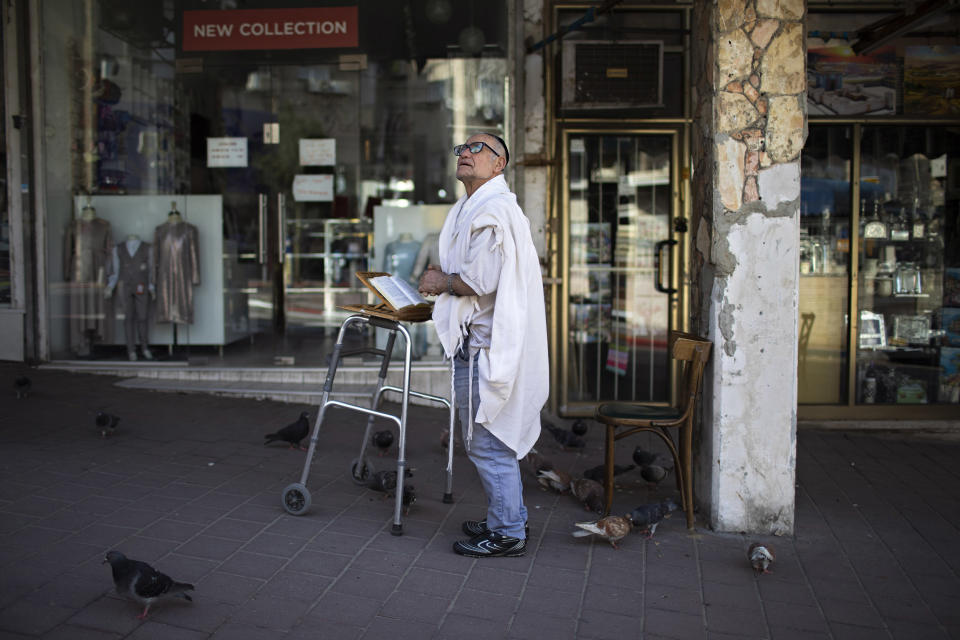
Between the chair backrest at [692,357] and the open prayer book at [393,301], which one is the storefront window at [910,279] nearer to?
the chair backrest at [692,357]

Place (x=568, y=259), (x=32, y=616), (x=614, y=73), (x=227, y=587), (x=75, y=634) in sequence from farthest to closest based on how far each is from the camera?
(x=568, y=259)
(x=614, y=73)
(x=227, y=587)
(x=32, y=616)
(x=75, y=634)

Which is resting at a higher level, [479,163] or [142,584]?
[479,163]

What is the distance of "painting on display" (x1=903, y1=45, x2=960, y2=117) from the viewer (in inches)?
284

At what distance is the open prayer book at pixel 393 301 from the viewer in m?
4.11

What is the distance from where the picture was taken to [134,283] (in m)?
8.90

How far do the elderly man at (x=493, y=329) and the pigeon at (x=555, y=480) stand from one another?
0.94 metres

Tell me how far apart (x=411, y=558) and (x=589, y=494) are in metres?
1.22

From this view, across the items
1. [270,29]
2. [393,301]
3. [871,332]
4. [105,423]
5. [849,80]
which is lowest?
[105,423]

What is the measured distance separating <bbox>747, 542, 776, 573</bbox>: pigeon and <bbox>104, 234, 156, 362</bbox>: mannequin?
697cm

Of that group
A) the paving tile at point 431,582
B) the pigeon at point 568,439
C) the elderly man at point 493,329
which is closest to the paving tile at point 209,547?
A: the paving tile at point 431,582

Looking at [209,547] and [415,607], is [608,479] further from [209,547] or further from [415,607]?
[209,547]

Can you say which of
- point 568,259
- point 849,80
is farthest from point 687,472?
point 849,80

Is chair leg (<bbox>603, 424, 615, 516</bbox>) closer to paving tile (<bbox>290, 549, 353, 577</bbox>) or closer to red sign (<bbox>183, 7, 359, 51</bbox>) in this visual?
paving tile (<bbox>290, 549, 353, 577</bbox>)


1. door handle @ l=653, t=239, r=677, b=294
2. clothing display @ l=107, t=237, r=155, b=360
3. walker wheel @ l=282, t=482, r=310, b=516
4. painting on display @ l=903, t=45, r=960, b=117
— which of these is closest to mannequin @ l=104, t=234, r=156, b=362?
clothing display @ l=107, t=237, r=155, b=360
